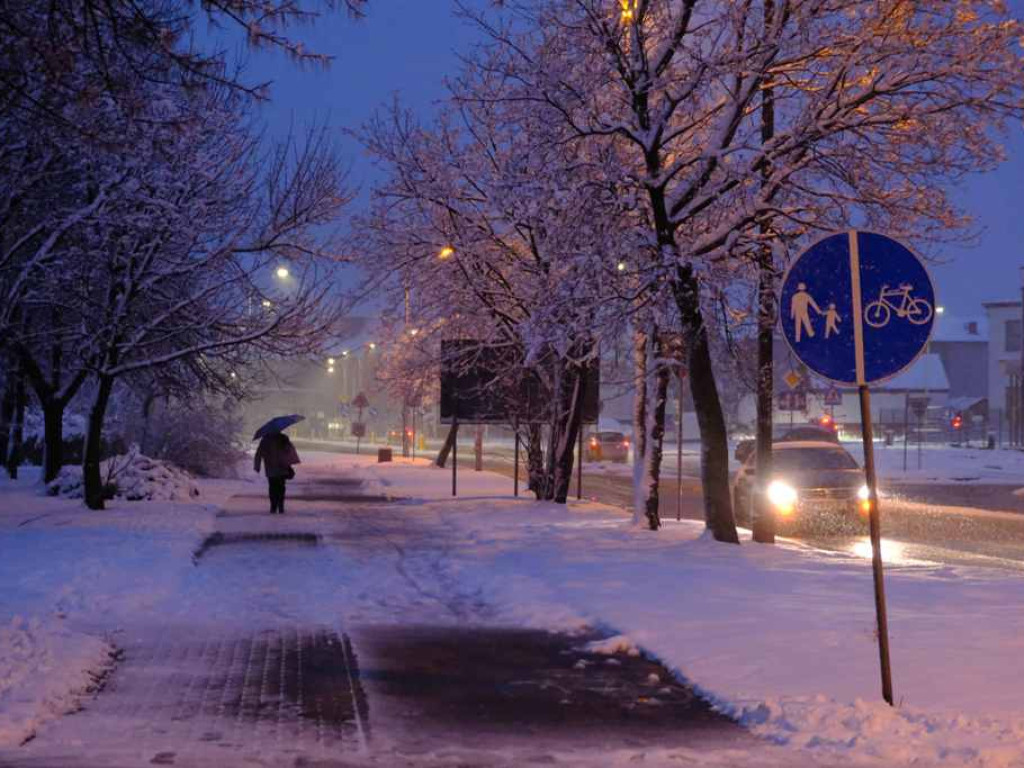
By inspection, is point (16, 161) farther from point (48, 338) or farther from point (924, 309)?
point (924, 309)

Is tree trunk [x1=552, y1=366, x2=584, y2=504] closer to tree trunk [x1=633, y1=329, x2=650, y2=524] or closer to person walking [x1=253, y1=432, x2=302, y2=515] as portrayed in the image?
tree trunk [x1=633, y1=329, x2=650, y2=524]

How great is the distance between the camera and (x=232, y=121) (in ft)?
73.4

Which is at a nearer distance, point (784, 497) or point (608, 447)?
point (784, 497)

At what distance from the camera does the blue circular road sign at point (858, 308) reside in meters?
→ 7.75

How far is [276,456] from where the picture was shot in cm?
2423

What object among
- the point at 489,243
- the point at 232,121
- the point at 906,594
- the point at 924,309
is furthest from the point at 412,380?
the point at 924,309

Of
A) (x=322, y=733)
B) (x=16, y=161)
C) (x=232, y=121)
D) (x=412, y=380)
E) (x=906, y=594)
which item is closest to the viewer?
(x=322, y=733)

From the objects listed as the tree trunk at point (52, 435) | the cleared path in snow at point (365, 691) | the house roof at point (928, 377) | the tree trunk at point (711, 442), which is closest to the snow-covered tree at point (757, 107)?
the tree trunk at point (711, 442)

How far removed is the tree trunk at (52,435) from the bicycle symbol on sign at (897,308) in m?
20.9

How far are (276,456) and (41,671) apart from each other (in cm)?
1576

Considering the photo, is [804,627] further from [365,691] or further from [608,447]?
[608,447]

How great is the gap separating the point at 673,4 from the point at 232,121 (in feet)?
29.5

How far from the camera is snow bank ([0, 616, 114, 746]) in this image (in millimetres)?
7320

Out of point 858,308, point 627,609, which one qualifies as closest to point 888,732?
point 858,308
